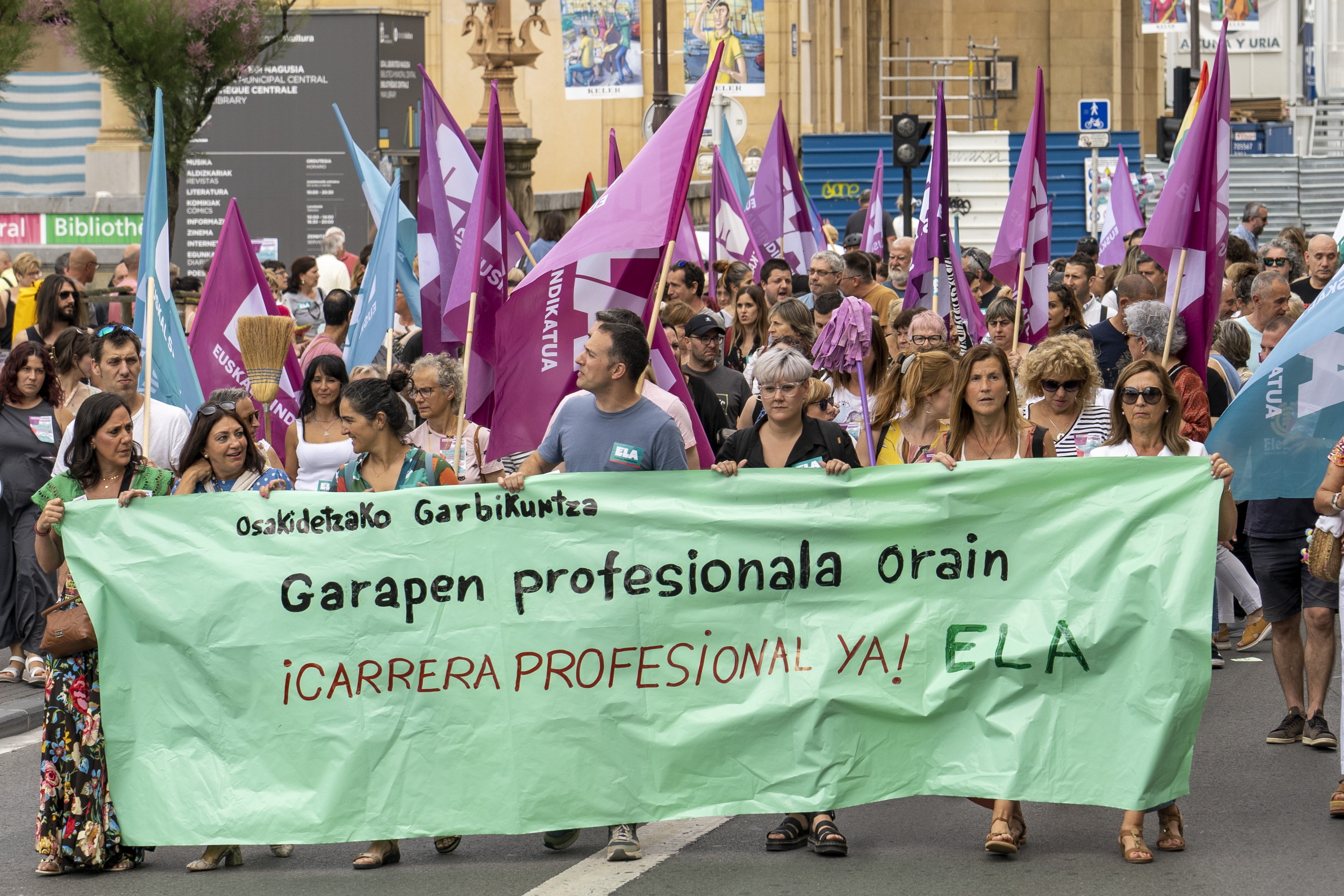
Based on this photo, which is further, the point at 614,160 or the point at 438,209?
the point at 614,160

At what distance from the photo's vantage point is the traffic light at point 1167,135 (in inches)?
1088

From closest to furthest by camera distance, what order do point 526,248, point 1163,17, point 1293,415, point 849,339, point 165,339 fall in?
1. point 1293,415
2. point 849,339
3. point 165,339
4. point 526,248
5. point 1163,17

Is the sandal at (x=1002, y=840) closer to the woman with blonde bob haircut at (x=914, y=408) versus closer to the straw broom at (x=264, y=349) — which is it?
the woman with blonde bob haircut at (x=914, y=408)

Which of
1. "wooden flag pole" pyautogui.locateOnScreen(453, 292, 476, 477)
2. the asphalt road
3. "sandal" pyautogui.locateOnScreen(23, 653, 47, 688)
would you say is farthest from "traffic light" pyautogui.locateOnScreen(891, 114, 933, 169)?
the asphalt road

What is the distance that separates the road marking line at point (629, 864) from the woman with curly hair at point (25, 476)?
158 inches

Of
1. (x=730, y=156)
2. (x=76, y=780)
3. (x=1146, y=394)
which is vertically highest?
(x=730, y=156)

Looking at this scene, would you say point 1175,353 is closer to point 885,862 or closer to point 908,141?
point 885,862

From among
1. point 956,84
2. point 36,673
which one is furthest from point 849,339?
point 956,84

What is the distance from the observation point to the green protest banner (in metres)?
6.18

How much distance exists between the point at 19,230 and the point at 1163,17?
24093 millimetres

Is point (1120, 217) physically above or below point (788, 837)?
above

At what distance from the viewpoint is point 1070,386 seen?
24.8ft

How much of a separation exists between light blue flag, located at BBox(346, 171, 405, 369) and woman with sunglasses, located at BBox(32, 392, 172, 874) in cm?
363

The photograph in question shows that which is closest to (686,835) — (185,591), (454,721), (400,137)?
(454,721)
